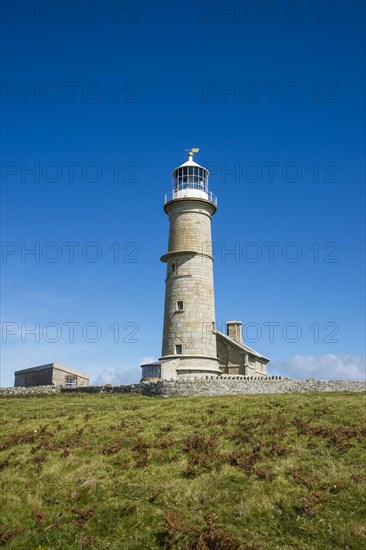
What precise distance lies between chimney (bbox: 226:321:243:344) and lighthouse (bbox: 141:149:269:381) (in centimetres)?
532

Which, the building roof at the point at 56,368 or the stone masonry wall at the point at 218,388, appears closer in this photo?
the stone masonry wall at the point at 218,388

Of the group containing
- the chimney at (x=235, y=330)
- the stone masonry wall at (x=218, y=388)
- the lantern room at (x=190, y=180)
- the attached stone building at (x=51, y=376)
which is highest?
the lantern room at (x=190, y=180)

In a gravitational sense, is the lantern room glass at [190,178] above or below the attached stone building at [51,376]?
above

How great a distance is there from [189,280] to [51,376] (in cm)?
1464

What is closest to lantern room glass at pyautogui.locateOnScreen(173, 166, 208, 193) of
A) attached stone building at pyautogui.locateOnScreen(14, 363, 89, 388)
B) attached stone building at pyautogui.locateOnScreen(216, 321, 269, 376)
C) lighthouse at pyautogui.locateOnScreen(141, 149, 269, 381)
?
lighthouse at pyautogui.locateOnScreen(141, 149, 269, 381)

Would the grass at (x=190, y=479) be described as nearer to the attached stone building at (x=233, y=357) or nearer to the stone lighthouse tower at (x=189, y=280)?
the stone lighthouse tower at (x=189, y=280)

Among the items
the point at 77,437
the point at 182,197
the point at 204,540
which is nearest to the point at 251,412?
the point at 77,437

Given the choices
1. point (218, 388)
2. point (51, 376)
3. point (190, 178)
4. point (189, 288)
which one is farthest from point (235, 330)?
point (51, 376)

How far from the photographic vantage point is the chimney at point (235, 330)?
4959 cm

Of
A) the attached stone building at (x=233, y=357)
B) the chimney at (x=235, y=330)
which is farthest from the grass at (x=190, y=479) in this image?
the chimney at (x=235, y=330)

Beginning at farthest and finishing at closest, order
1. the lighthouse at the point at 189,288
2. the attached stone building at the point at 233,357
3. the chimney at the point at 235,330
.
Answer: the chimney at the point at 235,330 < the attached stone building at the point at 233,357 < the lighthouse at the point at 189,288

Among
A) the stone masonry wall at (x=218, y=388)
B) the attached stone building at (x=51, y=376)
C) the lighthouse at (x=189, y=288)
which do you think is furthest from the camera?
the attached stone building at (x=51, y=376)

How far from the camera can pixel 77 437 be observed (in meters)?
19.9

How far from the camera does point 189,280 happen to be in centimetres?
4000
